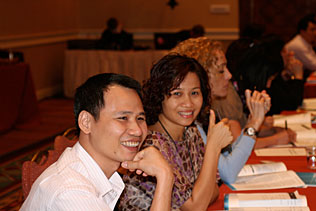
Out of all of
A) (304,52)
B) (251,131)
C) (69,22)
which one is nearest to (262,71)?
(251,131)

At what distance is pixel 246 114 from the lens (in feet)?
11.3

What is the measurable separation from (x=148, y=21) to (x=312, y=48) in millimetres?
3603

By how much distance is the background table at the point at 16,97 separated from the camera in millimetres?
5602

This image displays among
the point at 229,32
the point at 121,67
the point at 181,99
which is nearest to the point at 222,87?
the point at 181,99

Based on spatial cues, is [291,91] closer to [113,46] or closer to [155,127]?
[155,127]

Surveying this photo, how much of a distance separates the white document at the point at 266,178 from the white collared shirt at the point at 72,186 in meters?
0.84

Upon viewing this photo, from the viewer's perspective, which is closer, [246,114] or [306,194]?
[306,194]

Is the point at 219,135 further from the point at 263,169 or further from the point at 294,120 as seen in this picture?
the point at 294,120

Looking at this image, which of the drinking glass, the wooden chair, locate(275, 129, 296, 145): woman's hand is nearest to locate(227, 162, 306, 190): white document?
the drinking glass

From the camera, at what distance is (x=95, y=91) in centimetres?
153

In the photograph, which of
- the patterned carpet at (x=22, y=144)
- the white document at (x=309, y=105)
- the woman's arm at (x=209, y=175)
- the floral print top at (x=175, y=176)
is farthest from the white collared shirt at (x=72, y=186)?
the white document at (x=309, y=105)

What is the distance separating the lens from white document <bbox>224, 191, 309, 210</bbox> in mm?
1883

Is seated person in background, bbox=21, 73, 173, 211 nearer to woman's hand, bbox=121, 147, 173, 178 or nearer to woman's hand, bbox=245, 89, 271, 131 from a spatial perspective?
Result: woman's hand, bbox=121, 147, 173, 178

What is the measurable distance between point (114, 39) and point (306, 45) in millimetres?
3240
